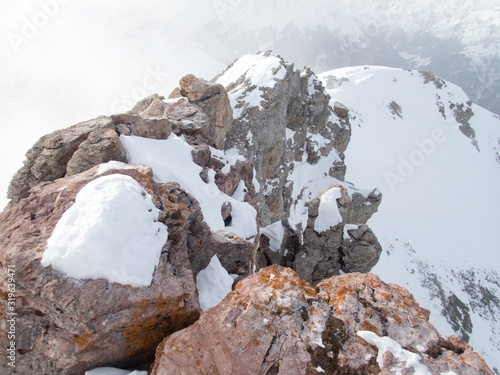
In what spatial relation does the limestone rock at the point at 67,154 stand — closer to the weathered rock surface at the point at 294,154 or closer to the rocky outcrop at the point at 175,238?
the rocky outcrop at the point at 175,238

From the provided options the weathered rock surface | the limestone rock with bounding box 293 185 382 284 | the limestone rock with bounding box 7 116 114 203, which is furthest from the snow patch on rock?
the limestone rock with bounding box 293 185 382 284

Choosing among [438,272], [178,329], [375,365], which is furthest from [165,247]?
[438,272]

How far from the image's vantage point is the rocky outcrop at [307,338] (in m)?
4.73

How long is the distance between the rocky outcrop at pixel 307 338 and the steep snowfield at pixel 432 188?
3516cm

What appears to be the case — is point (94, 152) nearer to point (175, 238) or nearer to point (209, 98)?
point (175, 238)

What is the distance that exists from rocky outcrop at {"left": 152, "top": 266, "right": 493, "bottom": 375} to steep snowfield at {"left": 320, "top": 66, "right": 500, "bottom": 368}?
1384 inches

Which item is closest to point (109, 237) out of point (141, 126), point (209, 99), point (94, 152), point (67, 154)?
point (94, 152)

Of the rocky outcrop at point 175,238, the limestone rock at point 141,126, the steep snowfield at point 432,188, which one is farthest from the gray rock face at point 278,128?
the steep snowfield at point 432,188

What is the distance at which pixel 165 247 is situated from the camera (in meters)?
6.66

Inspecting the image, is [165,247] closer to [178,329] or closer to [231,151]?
[178,329]

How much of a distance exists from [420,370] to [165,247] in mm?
4853

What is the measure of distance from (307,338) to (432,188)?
6271cm

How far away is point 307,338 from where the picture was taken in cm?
501

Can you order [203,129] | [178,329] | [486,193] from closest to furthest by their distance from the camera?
[178,329] → [203,129] → [486,193]
